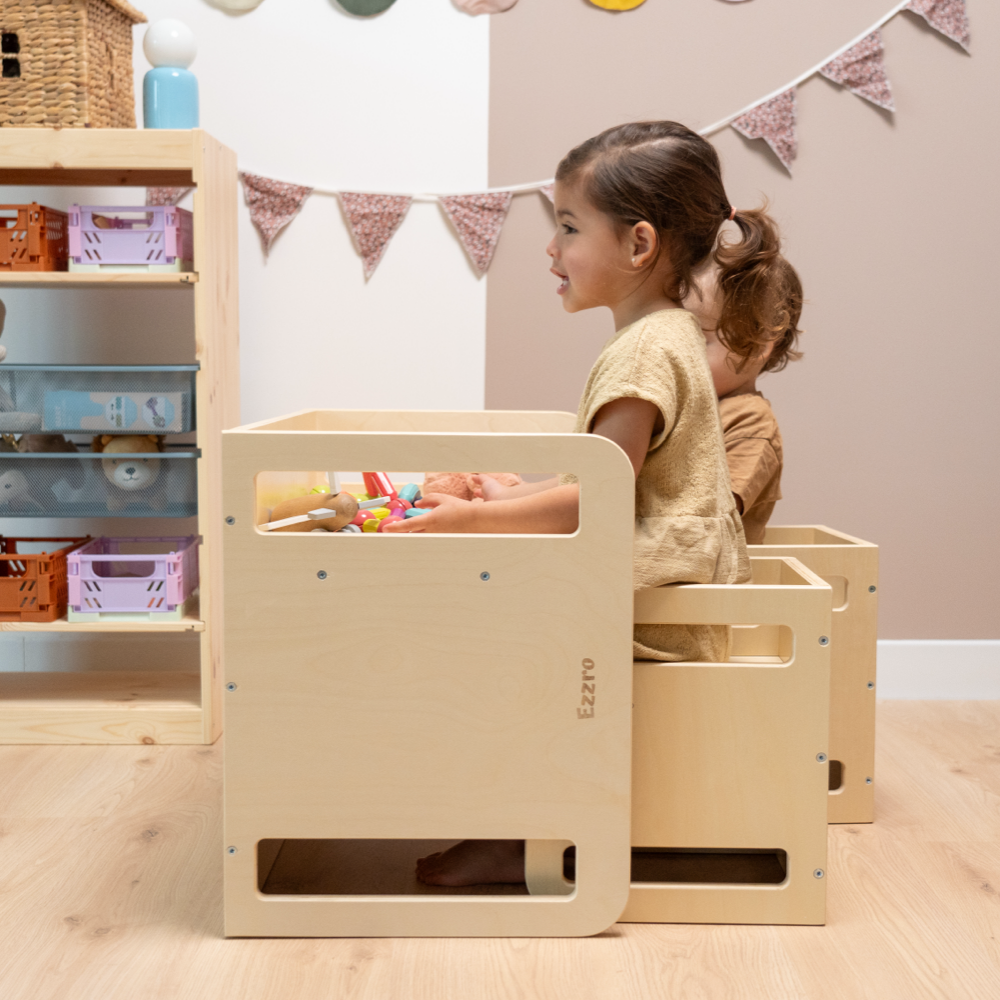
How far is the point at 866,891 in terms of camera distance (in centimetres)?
129

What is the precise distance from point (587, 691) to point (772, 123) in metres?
1.40

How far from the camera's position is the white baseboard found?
2205mm

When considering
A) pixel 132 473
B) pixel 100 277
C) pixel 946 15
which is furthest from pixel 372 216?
pixel 946 15

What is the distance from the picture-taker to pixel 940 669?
2.21 m

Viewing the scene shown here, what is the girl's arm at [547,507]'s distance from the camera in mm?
1151

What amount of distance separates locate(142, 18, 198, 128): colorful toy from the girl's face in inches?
33.7

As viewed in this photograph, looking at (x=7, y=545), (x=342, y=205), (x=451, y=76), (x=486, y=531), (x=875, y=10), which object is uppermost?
Result: (x=875, y=10)

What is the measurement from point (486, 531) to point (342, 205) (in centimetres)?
114

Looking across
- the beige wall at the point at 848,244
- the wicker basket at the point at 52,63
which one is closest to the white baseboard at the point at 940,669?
the beige wall at the point at 848,244

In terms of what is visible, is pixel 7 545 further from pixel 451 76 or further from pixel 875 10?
pixel 875 10

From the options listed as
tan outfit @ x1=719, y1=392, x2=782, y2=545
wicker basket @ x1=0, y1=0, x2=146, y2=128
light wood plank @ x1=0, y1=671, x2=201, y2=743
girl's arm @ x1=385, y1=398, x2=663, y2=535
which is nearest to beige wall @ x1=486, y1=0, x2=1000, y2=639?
tan outfit @ x1=719, y1=392, x2=782, y2=545

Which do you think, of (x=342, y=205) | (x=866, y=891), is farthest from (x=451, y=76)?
(x=866, y=891)

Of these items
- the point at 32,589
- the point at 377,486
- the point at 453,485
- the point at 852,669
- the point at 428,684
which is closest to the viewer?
the point at 428,684

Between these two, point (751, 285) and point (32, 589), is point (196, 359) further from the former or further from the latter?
point (751, 285)
